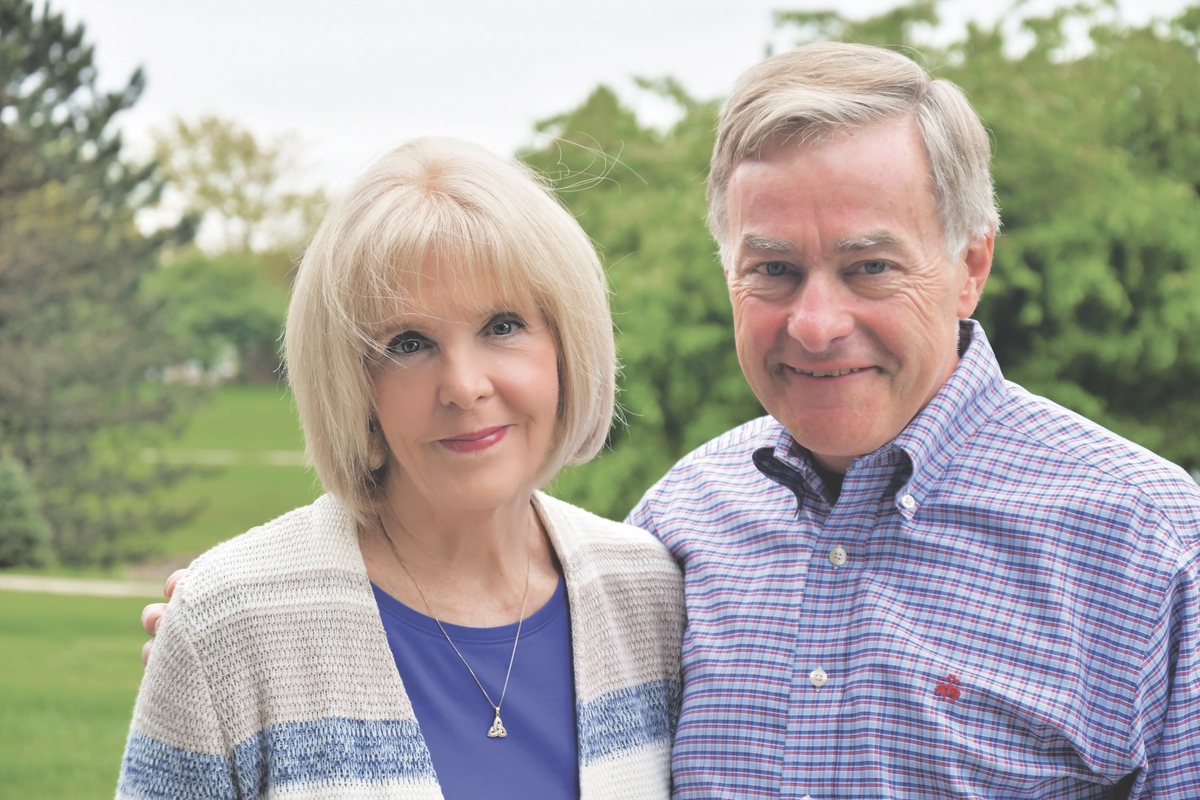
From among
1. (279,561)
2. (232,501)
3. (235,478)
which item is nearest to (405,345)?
(279,561)

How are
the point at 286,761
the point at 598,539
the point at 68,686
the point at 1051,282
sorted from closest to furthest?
1. the point at 286,761
2. the point at 598,539
3. the point at 1051,282
4. the point at 68,686

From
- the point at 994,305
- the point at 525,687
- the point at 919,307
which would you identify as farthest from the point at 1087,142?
the point at 525,687

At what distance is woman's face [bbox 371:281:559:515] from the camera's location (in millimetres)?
2311

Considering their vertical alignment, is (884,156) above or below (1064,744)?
above

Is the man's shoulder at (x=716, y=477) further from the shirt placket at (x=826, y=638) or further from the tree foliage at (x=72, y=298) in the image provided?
the tree foliage at (x=72, y=298)

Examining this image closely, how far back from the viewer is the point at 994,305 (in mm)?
7176

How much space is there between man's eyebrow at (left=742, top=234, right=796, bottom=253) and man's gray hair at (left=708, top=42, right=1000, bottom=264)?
18cm

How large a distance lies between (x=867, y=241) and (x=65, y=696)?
25.5ft

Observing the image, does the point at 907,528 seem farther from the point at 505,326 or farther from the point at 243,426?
the point at 243,426

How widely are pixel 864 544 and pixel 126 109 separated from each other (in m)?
19.0

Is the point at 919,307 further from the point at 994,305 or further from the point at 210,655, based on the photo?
the point at 994,305

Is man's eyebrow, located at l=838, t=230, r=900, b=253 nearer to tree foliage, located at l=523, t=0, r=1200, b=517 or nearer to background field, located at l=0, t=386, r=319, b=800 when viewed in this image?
background field, located at l=0, t=386, r=319, b=800

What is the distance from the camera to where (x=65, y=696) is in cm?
862

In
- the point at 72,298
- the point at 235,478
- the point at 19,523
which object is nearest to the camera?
the point at 19,523
